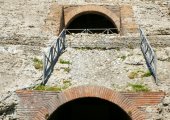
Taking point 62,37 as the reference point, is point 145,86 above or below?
below

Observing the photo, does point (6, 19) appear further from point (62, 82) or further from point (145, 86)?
point (145, 86)

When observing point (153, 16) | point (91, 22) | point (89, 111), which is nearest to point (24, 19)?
point (91, 22)

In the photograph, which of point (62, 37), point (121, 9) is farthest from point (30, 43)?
point (121, 9)

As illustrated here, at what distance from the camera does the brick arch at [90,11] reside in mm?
17750

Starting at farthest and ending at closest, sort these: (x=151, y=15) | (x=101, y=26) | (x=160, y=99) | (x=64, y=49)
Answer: (x=101, y=26) → (x=151, y=15) → (x=64, y=49) → (x=160, y=99)

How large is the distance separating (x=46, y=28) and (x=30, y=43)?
9.84ft

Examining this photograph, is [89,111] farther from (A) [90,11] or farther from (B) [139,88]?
(A) [90,11]

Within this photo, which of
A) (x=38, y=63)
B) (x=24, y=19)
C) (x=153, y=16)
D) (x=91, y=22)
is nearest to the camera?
(x=38, y=63)

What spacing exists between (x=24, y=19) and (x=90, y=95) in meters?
7.14

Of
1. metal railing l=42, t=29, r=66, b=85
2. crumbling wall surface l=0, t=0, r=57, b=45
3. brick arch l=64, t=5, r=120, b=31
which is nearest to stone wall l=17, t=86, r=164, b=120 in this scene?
metal railing l=42, t=29, r=66, b=85

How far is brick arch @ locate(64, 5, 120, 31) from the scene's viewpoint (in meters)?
17.8

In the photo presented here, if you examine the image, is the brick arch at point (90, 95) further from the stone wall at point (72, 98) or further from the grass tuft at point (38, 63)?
the grass tuft at point (38, 63)

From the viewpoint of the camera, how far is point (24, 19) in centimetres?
1625

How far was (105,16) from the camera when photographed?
1806 centimetres
